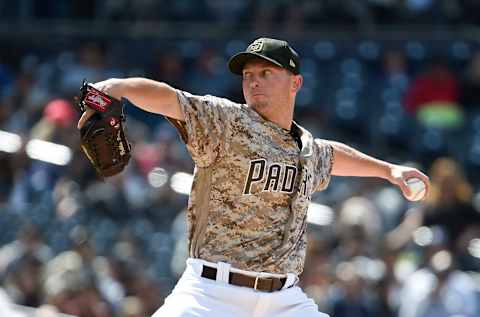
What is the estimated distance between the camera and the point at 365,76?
13078mm

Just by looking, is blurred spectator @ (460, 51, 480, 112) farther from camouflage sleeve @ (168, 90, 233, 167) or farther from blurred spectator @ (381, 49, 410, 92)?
camouflage sleeve @ (168, 90, 233, 167)

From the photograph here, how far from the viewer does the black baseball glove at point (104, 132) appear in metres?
4.92

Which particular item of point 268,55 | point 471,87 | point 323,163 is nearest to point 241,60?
point 268,55

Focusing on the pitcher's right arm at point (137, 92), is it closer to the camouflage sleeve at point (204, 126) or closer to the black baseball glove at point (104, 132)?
the black baseball glove at point (104, 132)

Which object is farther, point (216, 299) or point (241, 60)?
point (241, 60)

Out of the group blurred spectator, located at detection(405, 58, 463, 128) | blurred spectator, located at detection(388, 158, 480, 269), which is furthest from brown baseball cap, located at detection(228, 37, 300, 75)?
blurred spectator, located at detection(405, 58, 463, 128)

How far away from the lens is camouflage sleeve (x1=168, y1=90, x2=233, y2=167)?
5.29 m

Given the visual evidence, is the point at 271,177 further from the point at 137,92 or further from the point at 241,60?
the point at 137,92

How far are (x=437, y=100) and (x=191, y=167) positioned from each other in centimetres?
266

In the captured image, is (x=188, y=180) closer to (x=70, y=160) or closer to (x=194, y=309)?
(x=70, y=160)

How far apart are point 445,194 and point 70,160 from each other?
131 inches

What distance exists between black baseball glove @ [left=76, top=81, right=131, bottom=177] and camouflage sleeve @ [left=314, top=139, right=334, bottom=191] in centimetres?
107

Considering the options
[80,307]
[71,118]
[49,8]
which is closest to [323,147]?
[80,307]

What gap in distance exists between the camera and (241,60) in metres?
5.55
